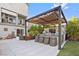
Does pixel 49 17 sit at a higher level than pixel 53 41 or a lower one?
higher

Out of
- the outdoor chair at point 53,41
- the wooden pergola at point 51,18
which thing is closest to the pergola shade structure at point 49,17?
the wooden pergola at point 51,18

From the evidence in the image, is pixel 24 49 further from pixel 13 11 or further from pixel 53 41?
pixel 13 11

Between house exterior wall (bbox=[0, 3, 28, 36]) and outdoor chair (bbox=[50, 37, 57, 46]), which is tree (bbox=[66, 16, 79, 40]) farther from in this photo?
house exterior wall (bbox=[0, 3, 28, 36])

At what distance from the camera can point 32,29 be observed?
3.77m

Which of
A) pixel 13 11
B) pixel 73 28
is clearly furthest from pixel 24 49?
pixel 73 28

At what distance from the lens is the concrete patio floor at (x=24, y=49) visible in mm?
3526

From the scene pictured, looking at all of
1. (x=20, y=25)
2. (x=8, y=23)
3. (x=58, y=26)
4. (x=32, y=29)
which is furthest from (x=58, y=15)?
(x=8, y=23)

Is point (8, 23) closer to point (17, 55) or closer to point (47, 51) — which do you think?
point (17, 55)

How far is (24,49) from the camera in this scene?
142 inches

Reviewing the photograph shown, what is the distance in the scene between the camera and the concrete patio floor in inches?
139

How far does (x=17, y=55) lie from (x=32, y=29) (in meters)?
0.74

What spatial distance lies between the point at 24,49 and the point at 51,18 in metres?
1.00

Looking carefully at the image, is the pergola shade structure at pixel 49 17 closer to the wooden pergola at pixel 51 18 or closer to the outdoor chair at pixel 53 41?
the wooden pergola at pixel 51 18

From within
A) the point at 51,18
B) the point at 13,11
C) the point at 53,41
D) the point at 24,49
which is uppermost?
the point at 13,11
